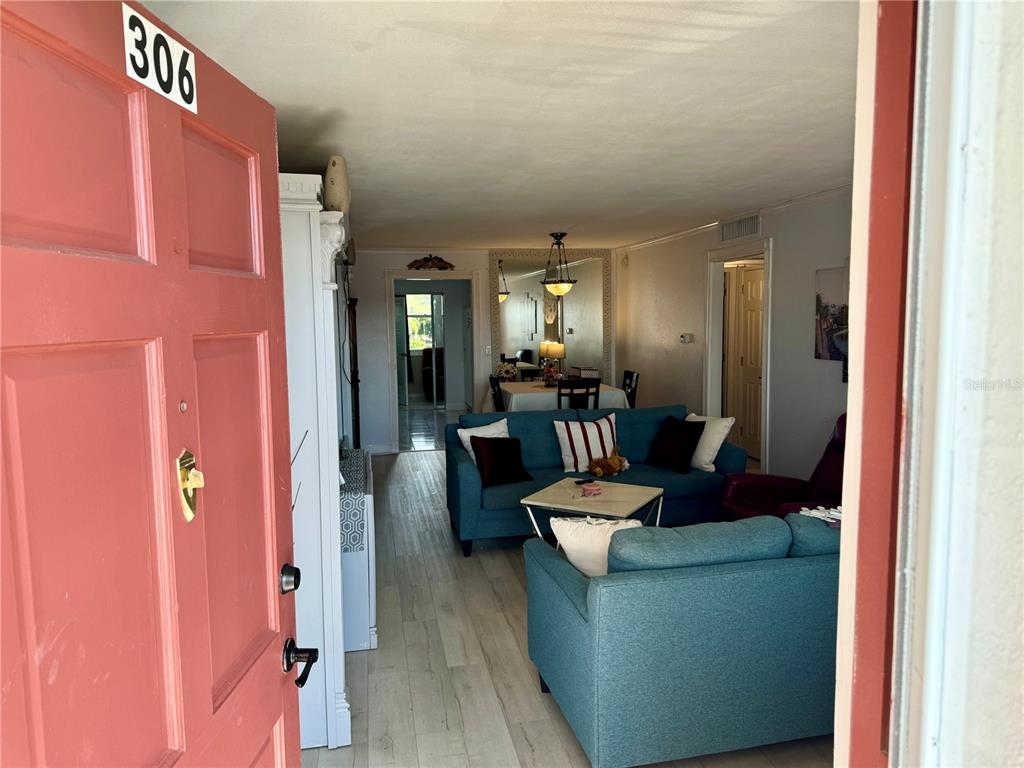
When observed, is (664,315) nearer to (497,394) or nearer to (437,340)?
(497,394)

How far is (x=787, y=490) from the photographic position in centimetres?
436

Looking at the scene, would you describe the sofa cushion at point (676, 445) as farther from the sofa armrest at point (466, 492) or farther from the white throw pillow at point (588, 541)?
the white throw pillow at point (588, 541)

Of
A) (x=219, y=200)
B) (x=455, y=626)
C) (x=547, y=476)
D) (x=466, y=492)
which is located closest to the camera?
(x=219, y=200)

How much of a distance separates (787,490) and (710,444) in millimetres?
788

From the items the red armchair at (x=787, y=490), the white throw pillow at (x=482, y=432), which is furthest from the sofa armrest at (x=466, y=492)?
the red armchair at (x=787, y=490)

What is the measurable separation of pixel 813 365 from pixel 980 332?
5.25 m

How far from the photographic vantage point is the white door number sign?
896 mm

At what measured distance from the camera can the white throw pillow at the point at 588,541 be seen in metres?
2.57

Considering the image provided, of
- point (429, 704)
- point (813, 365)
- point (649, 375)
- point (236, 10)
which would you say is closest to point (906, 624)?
point (236, 10)

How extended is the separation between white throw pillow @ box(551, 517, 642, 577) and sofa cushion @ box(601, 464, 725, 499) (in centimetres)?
224

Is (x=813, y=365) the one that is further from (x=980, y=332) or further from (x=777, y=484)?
(x=980, y=332)

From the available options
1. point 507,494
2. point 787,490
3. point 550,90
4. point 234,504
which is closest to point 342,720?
point 234,504

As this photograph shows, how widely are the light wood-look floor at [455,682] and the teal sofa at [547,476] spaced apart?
0.89 feet

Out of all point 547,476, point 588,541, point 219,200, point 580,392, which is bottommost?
point 547,476
